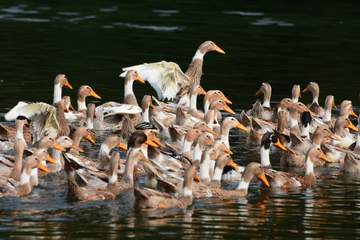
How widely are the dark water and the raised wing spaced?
1771 millimetres

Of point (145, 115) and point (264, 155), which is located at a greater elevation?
point (145, 115)

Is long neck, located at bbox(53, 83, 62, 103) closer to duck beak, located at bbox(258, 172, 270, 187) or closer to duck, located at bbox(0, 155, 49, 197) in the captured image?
duck, located at bbox(0, 155, 49, 197)

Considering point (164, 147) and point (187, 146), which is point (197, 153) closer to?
point (187, 146)

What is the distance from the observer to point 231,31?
106 ft

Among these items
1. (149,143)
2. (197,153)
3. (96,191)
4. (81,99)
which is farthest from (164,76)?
(96,191)

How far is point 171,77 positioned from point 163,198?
8.18 m

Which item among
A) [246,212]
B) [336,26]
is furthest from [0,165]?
[336,26]

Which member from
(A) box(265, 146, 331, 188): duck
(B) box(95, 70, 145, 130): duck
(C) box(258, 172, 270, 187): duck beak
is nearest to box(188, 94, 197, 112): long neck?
(B) box(95, 70, 145, 130): duck

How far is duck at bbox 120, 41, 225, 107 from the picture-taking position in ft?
54.7

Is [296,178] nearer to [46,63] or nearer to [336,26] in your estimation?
[46,63]

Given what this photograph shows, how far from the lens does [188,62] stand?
24.2 meters

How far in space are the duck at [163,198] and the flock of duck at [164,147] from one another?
15mm

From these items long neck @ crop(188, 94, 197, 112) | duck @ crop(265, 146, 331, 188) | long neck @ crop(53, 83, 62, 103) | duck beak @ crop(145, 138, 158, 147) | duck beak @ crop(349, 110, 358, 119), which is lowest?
duck @ crop(265, 146, 331, 188)

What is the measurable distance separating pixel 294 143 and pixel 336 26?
22.7 m
